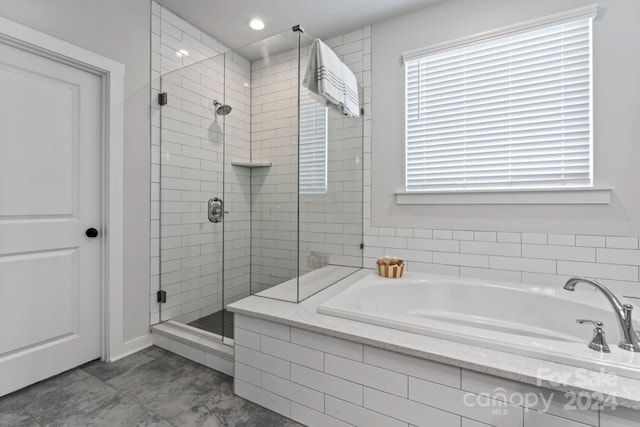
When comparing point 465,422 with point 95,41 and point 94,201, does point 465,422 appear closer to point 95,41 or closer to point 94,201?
point 94,201

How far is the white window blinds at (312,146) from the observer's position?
1.86 meters

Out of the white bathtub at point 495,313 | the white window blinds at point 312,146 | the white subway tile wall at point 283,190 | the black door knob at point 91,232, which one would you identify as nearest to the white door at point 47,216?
the black door knob at point 91,232

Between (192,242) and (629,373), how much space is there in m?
2.54

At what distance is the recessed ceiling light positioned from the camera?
256 centimetres

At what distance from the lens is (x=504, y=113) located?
83.0 inches

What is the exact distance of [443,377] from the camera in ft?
3.93

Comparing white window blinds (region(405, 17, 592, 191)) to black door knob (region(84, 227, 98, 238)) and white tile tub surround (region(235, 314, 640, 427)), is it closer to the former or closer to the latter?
white tile tub surround (region(235, 314, 640, 427))

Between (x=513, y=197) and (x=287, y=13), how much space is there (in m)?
2.23

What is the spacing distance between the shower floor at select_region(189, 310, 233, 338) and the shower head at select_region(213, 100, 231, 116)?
1.41 m

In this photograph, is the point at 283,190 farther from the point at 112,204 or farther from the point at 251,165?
the point at 112,204

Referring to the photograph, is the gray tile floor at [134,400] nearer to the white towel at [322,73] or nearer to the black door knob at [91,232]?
the black door knob at [91,232]

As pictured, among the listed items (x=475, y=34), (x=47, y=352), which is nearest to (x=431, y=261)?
(x=475, y=34)

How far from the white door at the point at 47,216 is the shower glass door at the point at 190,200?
465mm

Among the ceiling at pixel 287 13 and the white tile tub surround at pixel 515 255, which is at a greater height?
the ceiling at pixel 287 13
